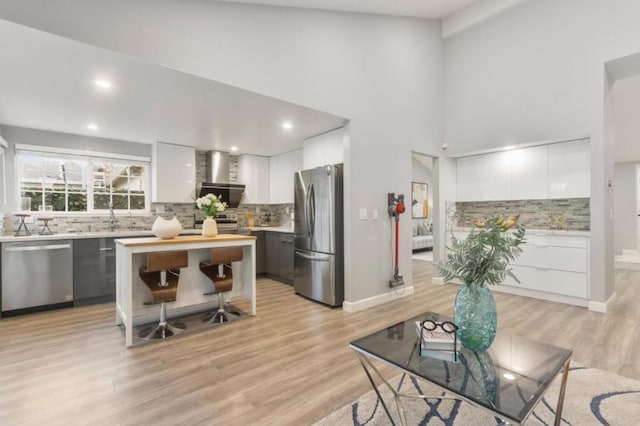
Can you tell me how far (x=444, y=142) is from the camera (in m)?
5.26

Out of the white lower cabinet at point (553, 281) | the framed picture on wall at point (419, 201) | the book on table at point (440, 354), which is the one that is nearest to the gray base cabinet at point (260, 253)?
the white lower cabinet at point (553, 281)

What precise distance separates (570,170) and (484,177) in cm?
113

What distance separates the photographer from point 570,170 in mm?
4242

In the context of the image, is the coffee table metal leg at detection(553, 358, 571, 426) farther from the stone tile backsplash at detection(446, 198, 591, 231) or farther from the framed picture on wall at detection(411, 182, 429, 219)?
the framed picture on wall at detection(411, 182, 429, 219)

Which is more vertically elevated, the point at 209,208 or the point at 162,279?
the point at 209,208

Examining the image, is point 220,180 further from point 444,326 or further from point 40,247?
point 444,326

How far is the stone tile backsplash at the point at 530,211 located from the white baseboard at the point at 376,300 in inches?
66.7

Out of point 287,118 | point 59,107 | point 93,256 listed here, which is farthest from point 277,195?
point 59,107

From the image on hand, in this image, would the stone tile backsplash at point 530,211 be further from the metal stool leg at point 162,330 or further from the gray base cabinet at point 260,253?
the metal stool leg at point 162,330

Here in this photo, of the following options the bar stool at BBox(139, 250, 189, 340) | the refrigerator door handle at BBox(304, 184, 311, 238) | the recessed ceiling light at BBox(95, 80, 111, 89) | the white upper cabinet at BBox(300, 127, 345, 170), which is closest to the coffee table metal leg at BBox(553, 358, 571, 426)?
the bar stool at BBox(139, 250, 189, 340)

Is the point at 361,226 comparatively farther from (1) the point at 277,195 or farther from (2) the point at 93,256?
(2) the point at 93,256

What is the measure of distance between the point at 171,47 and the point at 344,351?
117 inches

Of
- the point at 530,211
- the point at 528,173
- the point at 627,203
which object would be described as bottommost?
the point at 530,211

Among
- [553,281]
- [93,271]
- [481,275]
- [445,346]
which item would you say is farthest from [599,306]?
[93,271]
